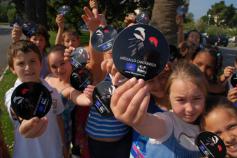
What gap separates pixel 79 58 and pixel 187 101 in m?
1.44

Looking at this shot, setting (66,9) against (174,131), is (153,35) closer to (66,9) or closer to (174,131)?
(174,131)

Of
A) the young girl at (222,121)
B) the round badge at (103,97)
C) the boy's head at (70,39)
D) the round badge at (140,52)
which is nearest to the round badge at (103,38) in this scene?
the round badge at (103,97)

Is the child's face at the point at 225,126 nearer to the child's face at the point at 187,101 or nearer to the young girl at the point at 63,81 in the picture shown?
the child's face at the point at 187,101

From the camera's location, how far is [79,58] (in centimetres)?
354

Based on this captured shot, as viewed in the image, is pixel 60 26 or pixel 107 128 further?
pixel 60 26

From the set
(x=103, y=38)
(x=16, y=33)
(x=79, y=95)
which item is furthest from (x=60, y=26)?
(x=103, y=38)

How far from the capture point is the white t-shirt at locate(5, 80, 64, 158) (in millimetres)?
3047

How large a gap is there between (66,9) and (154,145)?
3705 mm

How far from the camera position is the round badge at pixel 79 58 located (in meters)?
3.49

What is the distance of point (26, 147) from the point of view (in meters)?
3.04

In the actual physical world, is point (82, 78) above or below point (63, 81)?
above

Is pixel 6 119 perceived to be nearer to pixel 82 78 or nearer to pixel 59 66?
pixel 59 66

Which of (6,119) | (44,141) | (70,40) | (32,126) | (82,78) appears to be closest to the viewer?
(32,126)

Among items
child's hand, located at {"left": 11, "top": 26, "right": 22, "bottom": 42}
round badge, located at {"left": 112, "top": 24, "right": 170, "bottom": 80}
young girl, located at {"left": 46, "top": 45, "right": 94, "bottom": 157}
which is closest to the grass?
young girl, located at {"left": 46, "top": 45, "right": 94, "bottom": 157}
